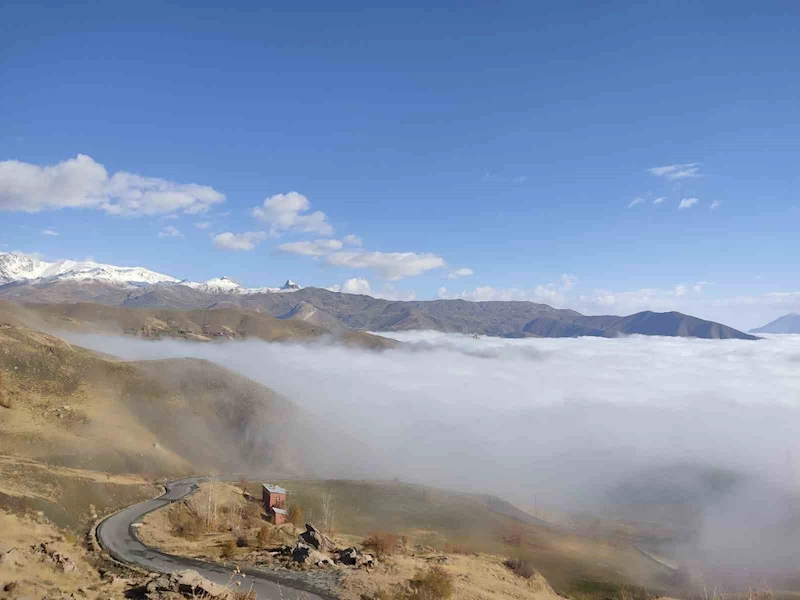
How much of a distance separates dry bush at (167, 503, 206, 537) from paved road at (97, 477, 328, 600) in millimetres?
3613

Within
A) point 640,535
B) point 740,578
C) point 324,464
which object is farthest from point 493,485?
point 740,578

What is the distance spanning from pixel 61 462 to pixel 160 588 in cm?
7594

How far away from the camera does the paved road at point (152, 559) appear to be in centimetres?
4075

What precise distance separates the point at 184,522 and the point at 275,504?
64.9 ft

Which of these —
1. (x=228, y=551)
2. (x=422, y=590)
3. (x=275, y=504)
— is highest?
(x=422, y=590)

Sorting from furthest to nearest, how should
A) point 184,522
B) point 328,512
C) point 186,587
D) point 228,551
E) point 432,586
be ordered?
point 328,512, point 184,522, point 228,551, point 432,586, point 186,587

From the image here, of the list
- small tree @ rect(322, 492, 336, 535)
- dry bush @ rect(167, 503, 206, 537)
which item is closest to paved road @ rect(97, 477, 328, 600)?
dry bush @ rect(167, 503, 206, 537)

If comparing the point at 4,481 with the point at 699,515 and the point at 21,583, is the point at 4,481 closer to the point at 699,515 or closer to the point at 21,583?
the point at 21,583

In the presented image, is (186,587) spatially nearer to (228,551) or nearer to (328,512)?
(228,551)

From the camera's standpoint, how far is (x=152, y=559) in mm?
49281

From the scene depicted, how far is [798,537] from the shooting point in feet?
568

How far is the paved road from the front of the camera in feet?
134

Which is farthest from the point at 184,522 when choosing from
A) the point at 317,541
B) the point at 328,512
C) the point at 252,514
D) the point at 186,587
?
the point at 186,587

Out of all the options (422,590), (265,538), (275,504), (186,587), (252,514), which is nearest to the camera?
(186,587)
